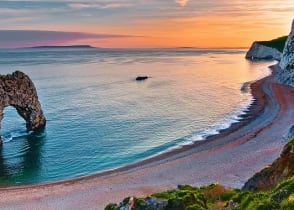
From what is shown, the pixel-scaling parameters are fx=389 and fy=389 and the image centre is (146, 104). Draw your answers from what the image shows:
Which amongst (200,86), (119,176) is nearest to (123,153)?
(119,176)

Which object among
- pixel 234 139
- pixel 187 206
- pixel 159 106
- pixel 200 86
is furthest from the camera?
pixel 200 86

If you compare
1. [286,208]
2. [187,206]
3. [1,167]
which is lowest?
[1,167]

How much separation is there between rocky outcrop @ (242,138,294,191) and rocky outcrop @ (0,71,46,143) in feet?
119

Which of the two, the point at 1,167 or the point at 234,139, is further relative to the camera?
the point at 234,139

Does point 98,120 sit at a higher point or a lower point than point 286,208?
lower

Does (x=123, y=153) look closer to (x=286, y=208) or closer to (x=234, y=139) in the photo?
(x=234, y=139)

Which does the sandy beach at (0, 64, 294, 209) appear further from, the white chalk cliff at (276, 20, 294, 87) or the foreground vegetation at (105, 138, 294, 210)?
the white chalk cliff at (276, 20, 294, 87)

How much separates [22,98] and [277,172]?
39.2 metres

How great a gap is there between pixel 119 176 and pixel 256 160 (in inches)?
501

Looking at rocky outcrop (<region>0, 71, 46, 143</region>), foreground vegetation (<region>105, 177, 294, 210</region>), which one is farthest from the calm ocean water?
foreground vegetation (<region>105, 177, 294, 210</region>)

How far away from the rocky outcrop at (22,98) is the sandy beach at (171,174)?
57.3ft

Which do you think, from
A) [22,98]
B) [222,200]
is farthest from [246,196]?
[22,98]

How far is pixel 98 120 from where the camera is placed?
59219mm

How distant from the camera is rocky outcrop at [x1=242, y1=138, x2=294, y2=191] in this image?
17141mm
